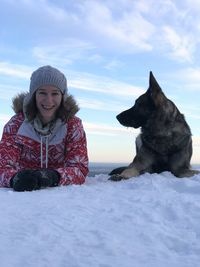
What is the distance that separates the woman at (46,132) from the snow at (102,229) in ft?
4.18

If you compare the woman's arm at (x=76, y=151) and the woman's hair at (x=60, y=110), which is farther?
the woman's hair at (x=60, y=110)

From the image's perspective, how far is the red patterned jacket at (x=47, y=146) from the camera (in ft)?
17.5

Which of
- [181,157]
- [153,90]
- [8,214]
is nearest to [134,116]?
[153,90]

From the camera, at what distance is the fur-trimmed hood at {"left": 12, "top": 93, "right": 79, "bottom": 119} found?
5.37 meters

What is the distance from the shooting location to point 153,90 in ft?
22.1

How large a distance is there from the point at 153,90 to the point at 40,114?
1.97 metres

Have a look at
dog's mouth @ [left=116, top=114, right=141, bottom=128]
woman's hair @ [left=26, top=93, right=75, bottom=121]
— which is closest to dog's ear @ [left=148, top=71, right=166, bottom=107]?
dog's mouth @ [left=116, top=114, right=141, bottom=128]

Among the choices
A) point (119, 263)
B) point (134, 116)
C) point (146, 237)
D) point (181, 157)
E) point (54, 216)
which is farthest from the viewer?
point (134, 116)

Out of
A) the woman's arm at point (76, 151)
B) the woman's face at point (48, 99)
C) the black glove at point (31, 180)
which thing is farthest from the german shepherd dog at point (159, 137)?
the black glove at point (31, 180)

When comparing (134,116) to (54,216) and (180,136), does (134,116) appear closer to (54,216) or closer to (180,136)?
(180,136)

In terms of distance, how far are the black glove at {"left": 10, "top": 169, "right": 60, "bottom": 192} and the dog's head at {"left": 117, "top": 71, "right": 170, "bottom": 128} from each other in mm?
2389

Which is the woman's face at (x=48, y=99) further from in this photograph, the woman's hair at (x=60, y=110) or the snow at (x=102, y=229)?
the snow at (x=102, y=229)

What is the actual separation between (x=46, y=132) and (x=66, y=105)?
371 millimetres

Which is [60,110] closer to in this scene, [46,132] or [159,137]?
[46,132]
